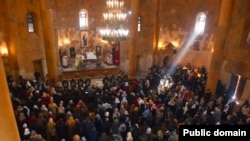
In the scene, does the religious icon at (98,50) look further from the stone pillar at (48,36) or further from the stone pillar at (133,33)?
the stone pillar at (48,36)

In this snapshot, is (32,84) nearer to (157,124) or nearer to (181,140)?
(157,124)

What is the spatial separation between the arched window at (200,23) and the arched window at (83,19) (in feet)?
31.3

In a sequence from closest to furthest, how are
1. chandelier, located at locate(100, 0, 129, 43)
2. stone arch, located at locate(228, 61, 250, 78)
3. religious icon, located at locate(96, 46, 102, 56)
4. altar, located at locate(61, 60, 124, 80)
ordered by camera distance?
1. chandelier, located at locate(100, 0, 129, 43)
2. stone arch, located at locate(228, 61, 250, 78)
3. altar, located at locate(61, 60, 124, 80)
4. religious icon, located at locate(96, 46, 102, 56)

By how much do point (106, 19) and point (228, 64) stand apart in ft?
26.8

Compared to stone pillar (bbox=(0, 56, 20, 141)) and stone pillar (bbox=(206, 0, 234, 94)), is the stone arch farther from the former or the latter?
stone pillar (bbox=(0, 56, 20, 141))

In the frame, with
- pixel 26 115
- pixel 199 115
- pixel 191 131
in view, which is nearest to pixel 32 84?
pixel 26 115

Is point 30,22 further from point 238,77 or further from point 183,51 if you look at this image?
point 238,77

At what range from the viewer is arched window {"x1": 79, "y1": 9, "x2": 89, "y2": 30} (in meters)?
19.7

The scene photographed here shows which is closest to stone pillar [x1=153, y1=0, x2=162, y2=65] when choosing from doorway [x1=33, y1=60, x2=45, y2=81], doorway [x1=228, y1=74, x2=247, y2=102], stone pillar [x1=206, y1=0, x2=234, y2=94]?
stone pillar [x1=206, y1=0, x2=234, y2=94]

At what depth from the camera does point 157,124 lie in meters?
8.98

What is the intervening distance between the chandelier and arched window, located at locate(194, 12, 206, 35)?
9.01 m

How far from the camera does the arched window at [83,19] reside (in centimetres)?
1973

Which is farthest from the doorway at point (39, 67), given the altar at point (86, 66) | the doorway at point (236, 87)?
the doorway at point (236, 87)

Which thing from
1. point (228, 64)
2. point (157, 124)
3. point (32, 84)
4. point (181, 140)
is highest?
point (181, 140)
